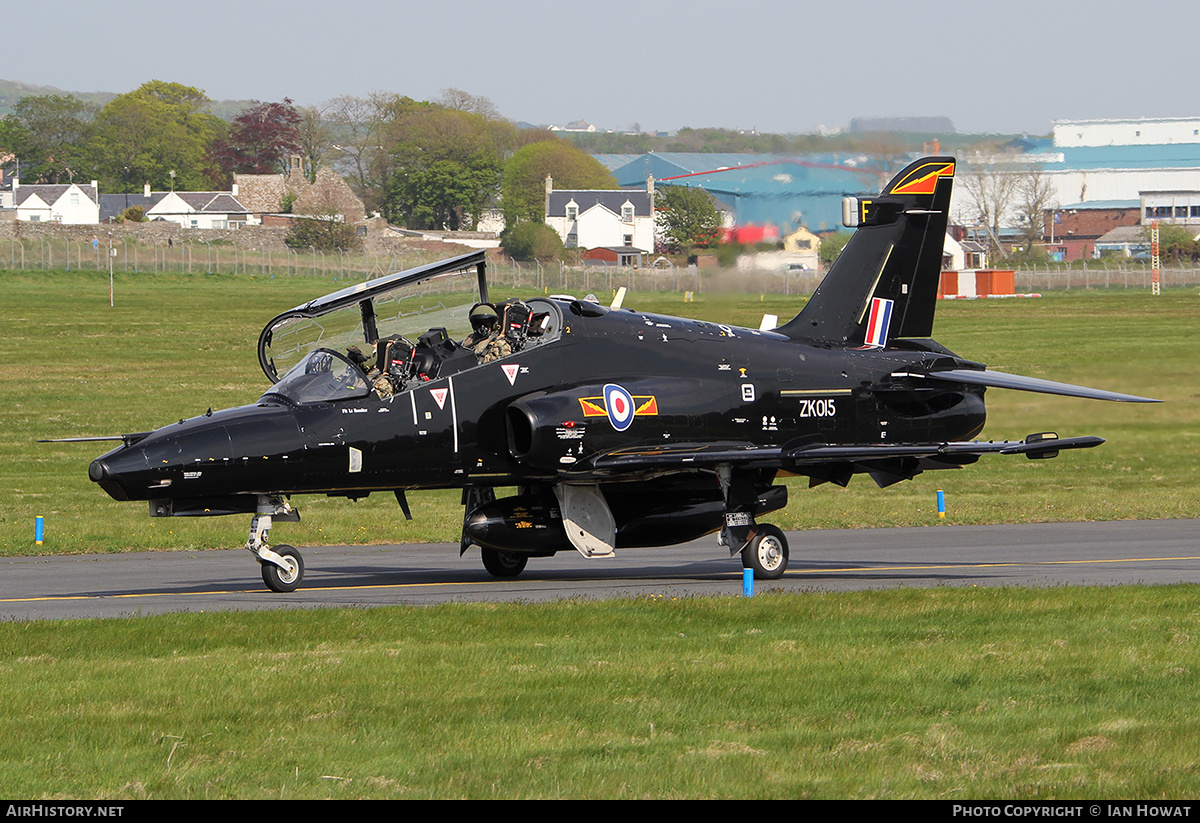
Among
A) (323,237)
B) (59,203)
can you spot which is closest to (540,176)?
(323,237)

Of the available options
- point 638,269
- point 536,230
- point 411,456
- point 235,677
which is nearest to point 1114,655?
point 235,677

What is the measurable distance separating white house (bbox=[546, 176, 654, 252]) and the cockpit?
103257 millimetres

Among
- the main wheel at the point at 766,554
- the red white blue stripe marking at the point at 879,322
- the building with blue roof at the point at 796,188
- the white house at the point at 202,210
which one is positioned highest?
the white house at the point at 202,210

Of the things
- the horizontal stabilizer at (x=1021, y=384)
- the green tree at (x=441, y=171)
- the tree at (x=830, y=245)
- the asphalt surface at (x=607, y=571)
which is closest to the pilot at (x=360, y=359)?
the asphalt surface at (x=607, y=571)

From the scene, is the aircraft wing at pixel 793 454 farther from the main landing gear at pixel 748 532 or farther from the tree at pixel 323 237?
the tree at pixel 323 237

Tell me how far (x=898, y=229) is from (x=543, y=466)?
7.87 metres

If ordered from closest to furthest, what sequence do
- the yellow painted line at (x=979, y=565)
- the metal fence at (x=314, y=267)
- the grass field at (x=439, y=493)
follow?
1. the yellow painted line at (x=979, y=565)
2. the grass field at (x=439, y=493)
3. the metal fence at (x=314, y=267)

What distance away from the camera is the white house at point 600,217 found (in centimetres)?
12350

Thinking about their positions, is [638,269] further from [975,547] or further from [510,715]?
[510,715]

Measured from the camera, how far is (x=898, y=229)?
21.8m

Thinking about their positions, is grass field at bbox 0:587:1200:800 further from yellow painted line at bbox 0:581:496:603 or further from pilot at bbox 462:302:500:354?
pilot at bbox 462:302:500:354

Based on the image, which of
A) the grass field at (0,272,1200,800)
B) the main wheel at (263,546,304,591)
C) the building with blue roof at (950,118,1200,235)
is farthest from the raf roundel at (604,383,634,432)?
the building with blue roof at (950,118,1200,235)

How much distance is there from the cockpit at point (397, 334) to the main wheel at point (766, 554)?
3647mm

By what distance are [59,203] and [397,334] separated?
153171mm
